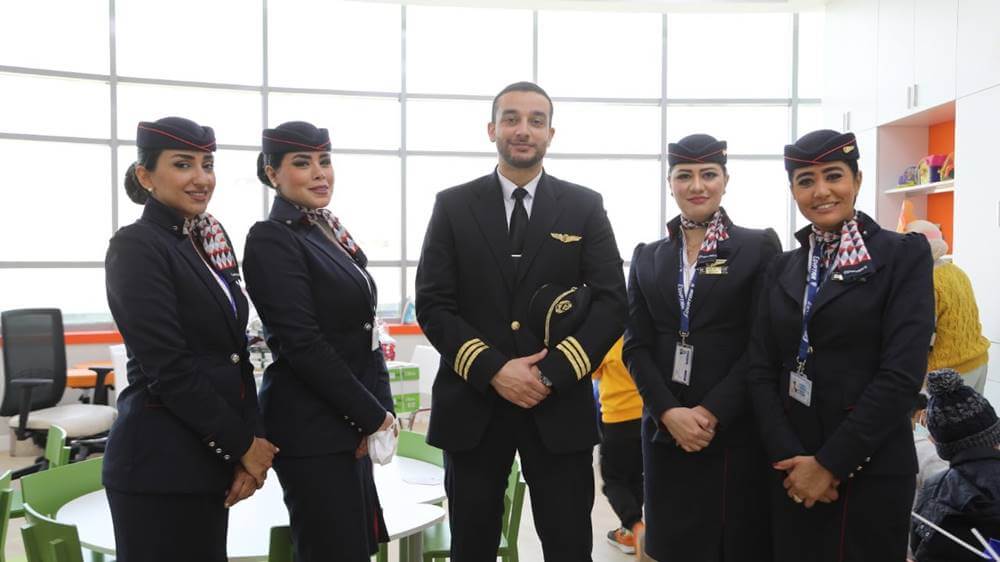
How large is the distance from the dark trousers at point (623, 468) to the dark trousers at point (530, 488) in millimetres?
1715

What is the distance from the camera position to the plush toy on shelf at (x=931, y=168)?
6.33 meters

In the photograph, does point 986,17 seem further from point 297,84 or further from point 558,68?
point 297,84

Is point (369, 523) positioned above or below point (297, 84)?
below

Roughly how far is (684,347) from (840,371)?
1.55 ft

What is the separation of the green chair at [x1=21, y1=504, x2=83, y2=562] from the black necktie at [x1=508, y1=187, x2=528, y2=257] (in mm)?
1332

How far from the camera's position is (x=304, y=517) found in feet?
6.50

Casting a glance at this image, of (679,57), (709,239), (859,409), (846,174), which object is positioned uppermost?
(679,57)

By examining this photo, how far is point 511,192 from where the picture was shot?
217cm

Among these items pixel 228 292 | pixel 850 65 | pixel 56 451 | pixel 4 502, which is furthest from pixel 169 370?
pixel 850 65

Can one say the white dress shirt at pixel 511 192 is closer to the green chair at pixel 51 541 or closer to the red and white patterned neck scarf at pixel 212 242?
the red and white patterned neck scarf at pixel 212 242

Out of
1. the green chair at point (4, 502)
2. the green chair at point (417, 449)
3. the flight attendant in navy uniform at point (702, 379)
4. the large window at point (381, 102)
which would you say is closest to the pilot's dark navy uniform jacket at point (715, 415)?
the flight attendant in navy uniform at point (702, 379)

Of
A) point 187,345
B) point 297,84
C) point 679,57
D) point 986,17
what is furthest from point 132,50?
point 986,17

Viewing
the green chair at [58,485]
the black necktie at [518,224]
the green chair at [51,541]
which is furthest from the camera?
the green chair at [58,485]

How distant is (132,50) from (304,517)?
7.31 m
